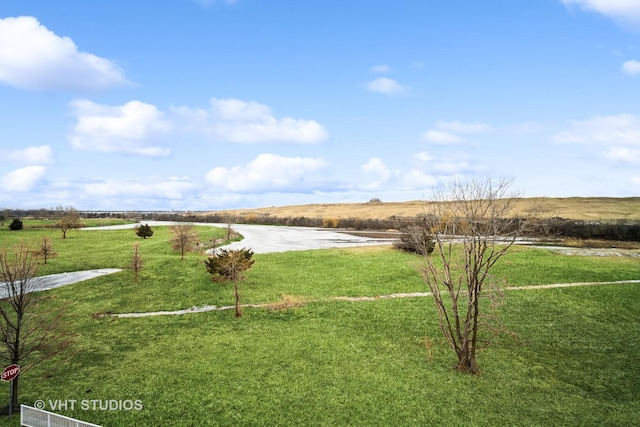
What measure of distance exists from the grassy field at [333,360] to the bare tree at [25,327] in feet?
2.88

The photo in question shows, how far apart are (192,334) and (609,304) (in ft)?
75.9

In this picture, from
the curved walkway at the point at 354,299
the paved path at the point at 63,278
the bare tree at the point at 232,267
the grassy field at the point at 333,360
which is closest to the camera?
the grassy field at the point at 333,360

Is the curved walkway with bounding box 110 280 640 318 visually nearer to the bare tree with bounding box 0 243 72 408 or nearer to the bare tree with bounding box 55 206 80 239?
the bare tree with bounding box 0 243 72 408

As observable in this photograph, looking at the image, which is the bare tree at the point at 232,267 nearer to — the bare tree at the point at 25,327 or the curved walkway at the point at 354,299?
the curved walkway at the point at 354,299

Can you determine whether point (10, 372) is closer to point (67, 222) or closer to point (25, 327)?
point (25, 327)

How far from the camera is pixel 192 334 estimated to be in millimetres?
18594

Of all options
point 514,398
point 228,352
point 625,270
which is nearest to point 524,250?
point 625,270

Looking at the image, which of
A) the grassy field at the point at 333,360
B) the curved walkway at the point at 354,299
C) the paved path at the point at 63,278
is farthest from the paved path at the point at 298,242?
the curved walkway at the point at 354,299

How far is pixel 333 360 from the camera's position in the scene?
1526cm

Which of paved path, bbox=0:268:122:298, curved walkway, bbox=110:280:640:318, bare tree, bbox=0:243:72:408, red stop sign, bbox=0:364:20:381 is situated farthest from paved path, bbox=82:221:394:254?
red stop sign, bbox=0:364:20:381

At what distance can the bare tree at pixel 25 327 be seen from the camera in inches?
476

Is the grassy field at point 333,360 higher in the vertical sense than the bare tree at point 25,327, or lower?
lower

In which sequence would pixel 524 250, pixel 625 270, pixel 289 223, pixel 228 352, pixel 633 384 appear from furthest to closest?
1. pixel 289 223
2. pixel 524 250
3. pixel 625 270
4. pixel 228 352
5. pixel 633 384

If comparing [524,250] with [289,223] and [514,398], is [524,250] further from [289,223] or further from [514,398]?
[289,223]
